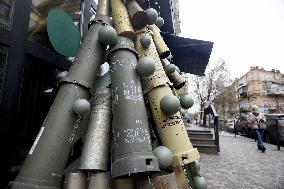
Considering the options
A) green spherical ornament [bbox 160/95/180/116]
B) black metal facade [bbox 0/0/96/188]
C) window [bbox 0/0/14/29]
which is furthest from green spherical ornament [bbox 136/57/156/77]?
window [bbox 0/0/14/29]

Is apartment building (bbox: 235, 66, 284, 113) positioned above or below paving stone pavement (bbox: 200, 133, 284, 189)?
above

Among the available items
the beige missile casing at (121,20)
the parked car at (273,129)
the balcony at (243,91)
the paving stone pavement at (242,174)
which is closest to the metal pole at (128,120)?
the beige missile casing at (121,20)

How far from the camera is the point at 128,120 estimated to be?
2764 millimetres

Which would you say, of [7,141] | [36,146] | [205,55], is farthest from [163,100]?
[205,55]

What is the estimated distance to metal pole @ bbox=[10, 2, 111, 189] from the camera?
8.39ft

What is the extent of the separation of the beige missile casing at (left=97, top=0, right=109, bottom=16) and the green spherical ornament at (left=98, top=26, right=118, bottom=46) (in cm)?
82

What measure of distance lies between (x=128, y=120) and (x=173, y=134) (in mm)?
670

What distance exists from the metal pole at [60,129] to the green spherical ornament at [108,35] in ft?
0.62

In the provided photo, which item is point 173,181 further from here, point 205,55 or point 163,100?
point 205,55

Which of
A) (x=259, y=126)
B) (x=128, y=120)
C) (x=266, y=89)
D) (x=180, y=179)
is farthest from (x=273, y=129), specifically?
(x=266, y=89)

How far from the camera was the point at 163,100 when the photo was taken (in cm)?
306

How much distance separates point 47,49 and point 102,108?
5.39 feet

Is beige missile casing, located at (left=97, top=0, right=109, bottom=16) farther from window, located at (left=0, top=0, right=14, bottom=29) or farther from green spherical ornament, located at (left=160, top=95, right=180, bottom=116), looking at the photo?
green spherical ornament, located at (left=160, top=95, right=180, bottom=116)

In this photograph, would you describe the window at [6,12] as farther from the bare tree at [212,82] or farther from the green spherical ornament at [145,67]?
the bare tree at [212,82]
